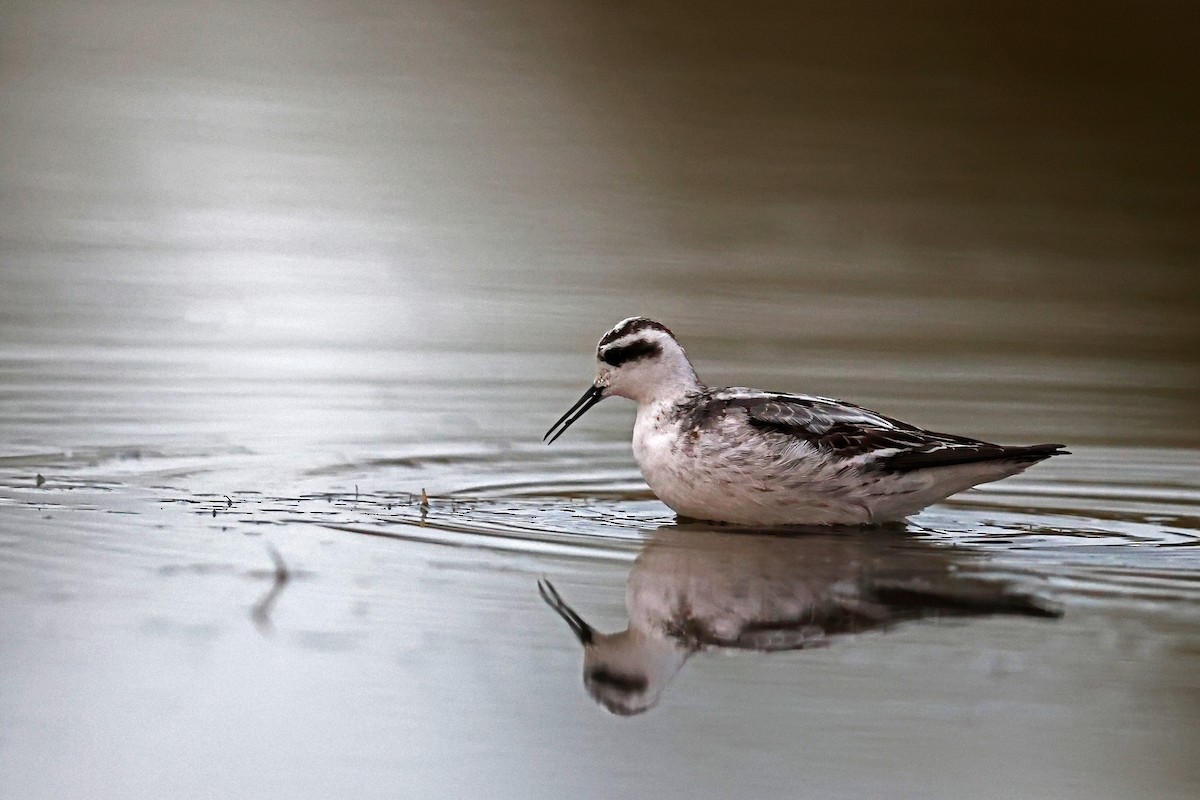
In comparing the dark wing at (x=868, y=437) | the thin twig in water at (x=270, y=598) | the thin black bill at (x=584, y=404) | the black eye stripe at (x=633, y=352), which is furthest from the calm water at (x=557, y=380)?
the black eye stripe at (x=633, y=352)

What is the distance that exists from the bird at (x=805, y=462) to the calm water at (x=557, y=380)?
0.27m

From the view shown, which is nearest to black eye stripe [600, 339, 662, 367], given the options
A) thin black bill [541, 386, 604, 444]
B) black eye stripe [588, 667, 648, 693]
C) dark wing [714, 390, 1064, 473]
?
thin black bill [541, 386, 604, 444]

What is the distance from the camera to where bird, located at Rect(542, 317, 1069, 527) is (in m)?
9.36

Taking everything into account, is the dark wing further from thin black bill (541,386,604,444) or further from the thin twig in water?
the thin twig in water

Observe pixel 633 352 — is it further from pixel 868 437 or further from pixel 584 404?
pixel 868 437

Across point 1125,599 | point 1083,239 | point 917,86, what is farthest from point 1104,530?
point 917,86

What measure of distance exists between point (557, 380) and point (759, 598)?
5237 millimetres

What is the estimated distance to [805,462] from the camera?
368 inches

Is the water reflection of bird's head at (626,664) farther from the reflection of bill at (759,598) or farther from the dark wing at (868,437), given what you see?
the dark wing at (868,437)

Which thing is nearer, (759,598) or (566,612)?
(566,612)

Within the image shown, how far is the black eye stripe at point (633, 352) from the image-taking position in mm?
10320

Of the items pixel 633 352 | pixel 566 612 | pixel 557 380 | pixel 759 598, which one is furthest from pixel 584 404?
pixel 566 612

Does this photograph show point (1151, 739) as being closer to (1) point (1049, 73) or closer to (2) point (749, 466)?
(2) point (749, 466)

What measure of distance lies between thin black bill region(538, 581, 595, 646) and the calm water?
3.2 inches
